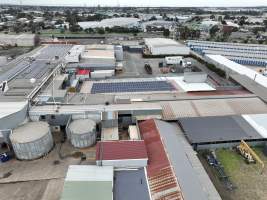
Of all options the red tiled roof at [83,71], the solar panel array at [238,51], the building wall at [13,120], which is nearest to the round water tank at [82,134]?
the building wall at [13,120]

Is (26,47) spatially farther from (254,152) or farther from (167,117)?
(254,152)

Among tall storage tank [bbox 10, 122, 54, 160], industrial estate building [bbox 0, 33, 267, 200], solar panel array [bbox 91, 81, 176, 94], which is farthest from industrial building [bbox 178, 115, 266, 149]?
tall storage tank [bbox 10, 122, 54, 160]

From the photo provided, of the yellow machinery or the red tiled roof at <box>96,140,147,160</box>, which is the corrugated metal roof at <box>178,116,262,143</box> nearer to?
the yellow machinery

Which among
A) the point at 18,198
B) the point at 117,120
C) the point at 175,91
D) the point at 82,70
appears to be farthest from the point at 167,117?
the point at 82,70

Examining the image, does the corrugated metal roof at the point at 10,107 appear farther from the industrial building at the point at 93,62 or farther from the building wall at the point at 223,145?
the building wall at the point at 223,145

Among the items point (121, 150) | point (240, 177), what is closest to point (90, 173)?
point (121, 150)

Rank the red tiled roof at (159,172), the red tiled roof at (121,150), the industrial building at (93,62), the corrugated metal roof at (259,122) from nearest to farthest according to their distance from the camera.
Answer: the red tiled roof at (159,172) < the red tiled roof at (121,150) < the corrugated metal roof at (259,122) < the industrial building at (93,62)
